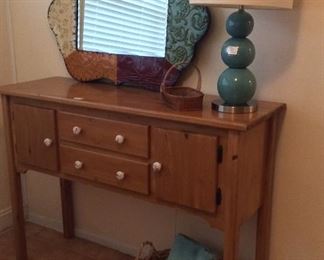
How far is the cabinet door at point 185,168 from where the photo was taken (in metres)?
1.47

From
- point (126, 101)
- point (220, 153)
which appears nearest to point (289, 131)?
point (220, 153)

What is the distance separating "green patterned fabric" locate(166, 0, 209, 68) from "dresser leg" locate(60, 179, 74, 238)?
36.4 inches

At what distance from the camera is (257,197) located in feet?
5.41

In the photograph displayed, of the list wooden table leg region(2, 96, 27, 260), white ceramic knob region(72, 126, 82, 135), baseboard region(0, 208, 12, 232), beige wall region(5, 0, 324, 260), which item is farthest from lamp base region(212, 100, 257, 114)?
baseboard region(0, 208, 12, 232)

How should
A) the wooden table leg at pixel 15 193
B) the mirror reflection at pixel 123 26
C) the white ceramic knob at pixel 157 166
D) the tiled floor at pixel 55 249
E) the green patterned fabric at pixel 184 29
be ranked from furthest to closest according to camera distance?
the tiled floor at pixel 55 249
the wooden table leg at pixel 15 193
the mirror reflection at pixel 123 26
the green patterned fabric at pixel 184 29
the white ceramic knob at pixel 157 166

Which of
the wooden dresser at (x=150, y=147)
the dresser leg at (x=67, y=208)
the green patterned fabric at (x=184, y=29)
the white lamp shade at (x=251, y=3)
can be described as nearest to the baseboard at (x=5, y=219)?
the dresser leg at (x=67, y=208)

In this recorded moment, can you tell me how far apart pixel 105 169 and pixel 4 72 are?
975mm

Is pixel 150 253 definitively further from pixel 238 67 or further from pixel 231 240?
pixel 238 67

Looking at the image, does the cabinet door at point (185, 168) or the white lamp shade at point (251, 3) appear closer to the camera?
the white lamp shade at point (251, 3)

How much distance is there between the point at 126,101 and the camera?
5.49 ft

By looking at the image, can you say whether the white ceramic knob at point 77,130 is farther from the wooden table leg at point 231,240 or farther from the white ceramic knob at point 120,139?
the wooden table leg at point 231,240

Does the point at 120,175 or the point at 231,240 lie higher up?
the point at 120,175

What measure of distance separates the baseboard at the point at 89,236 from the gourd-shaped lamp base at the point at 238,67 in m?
1.03

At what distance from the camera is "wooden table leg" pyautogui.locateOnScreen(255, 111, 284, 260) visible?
1.65 metres
